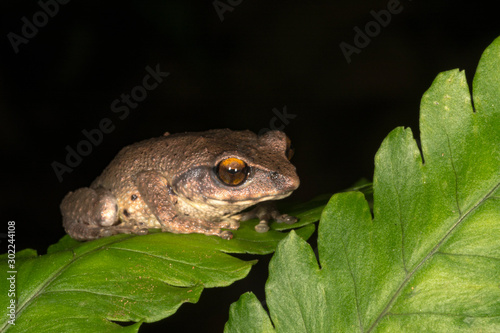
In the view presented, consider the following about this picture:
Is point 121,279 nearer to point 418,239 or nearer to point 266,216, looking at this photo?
point 266,216

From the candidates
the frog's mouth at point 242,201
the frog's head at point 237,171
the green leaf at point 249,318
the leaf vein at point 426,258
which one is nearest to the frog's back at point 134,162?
the frog's head at point 237,171

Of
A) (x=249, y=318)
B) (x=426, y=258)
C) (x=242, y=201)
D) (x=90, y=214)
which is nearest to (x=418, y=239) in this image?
(x=426, y=258)

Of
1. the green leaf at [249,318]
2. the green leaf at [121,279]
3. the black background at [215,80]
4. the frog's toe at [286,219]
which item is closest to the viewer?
the green leaf at [249,318]

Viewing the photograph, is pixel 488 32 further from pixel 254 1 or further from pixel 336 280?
pixel 336 280

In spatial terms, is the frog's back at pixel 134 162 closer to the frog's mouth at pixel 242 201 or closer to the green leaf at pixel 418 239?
the frog's mouth at pixel 242 201

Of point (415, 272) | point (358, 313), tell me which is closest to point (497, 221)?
point (415, 272)
